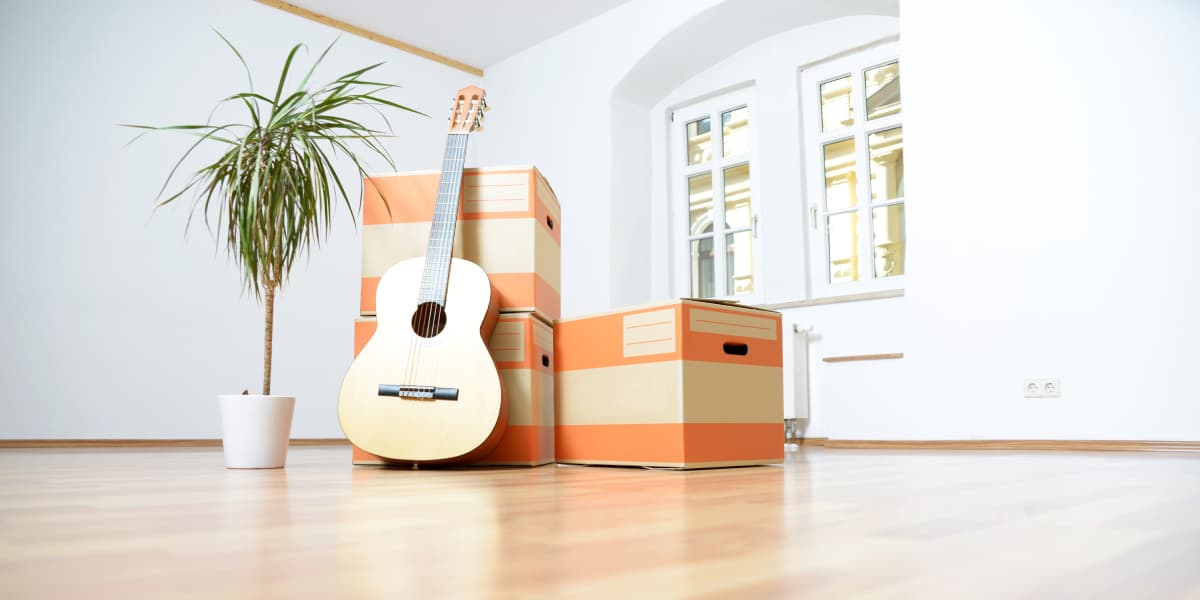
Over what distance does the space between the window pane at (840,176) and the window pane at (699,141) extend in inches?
32.3

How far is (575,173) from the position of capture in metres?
5.27

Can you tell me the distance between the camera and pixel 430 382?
204 cm

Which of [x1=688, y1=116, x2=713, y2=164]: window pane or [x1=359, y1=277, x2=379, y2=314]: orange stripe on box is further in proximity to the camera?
[x1=688, y1=116, x2=713, y2=164]: window pane

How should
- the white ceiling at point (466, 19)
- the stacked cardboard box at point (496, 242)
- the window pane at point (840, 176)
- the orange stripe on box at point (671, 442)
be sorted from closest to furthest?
1. the orange stripe on box at point (671, 442)
2. the stacked cardboard box at point (496, 242)
3. the window pane at point (840, 176)
4. the white ceiling at point (466, 19)

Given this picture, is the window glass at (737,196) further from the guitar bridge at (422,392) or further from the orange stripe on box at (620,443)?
the guitar bridge at (422,392)

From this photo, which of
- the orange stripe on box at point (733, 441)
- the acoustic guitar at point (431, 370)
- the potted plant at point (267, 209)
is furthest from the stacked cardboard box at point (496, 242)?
the orange stripe on box at point (733, 441)

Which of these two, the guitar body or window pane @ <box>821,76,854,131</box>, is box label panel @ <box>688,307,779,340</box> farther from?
window pane @ <box>821,76,854,131</box>

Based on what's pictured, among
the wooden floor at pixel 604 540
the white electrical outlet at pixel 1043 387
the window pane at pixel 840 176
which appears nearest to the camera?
the wooden floor at pixel 604 540

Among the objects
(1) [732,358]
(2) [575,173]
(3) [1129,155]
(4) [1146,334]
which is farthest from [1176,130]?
(2) [575,173]

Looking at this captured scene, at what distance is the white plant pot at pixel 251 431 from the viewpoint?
6.78 ft

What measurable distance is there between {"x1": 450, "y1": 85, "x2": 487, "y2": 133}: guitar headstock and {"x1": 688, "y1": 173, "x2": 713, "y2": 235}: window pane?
2653 millimetres

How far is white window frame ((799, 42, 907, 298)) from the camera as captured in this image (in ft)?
13.8

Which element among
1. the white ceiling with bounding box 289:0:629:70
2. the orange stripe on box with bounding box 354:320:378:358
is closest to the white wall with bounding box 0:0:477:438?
the white ceiling with bounding box 289:0:629:70

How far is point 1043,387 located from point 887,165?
1431 mm
